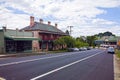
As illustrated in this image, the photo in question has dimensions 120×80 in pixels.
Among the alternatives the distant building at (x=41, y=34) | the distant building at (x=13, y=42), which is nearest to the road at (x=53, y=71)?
the distant building at (x=13, y=42)

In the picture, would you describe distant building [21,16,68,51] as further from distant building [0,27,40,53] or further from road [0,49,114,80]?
road [0,49,114,80]

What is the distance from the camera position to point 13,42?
56531 mm

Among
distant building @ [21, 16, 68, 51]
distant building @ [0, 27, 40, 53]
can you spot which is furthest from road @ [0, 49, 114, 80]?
distant building @ [21, 16, 68, 51]

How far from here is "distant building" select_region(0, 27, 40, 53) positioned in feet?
172

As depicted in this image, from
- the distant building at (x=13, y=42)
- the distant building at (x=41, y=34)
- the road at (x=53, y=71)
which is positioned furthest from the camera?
the distant building at (x=41, y=34)

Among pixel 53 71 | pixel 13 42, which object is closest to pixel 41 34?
pixel 13 42

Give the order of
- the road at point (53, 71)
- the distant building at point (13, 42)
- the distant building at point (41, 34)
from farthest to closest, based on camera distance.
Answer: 1. the distant building at point (41, 34)
2. the distant building at point (13, 42)
3. the road at point (53, 71)

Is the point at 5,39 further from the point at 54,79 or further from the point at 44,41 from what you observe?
the point at 54,79

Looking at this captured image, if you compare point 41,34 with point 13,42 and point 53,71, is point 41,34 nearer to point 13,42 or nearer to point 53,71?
point 13,42

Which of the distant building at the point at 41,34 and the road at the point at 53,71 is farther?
the distant building at the point at 41,34

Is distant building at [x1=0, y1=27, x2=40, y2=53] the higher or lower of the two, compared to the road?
higher

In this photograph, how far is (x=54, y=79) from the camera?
13.7 m

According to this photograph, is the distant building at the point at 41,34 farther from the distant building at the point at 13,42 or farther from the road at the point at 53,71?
the road at the point at 53,71

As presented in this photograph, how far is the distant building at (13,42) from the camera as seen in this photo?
5231 centimetres
